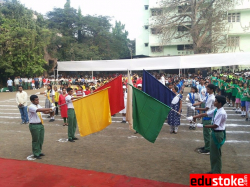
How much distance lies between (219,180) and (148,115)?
6.75 feet

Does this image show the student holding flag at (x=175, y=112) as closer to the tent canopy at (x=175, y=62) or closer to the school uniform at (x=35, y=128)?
the school uniform at (x=35, y=128)

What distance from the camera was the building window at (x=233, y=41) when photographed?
29.4 metres

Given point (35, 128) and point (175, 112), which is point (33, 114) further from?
point (175, 112)

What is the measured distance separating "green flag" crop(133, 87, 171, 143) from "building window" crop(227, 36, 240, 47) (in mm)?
27730

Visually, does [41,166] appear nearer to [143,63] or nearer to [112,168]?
[112,168]

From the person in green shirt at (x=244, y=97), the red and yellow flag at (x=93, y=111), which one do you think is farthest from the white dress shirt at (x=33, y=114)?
the person in green shirt at (x=244, y=97)

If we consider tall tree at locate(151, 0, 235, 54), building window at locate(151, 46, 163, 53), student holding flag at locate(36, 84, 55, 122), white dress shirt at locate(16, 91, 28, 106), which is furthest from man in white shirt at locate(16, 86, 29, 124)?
building window at locate(151, 46, 163, 53)

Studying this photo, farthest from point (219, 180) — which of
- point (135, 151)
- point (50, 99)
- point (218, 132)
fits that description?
point (50, 99)

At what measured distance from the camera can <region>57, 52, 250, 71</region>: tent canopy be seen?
15.7 m

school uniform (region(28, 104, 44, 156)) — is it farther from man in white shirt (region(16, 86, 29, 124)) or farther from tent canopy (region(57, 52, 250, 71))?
tent canopy (region(57, 52, 250, 71))

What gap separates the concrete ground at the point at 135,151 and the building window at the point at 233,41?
22657mm

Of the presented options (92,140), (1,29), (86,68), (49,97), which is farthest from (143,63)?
(1,29)

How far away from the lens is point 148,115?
18.1ft

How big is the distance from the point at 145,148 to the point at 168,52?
1212 inches
